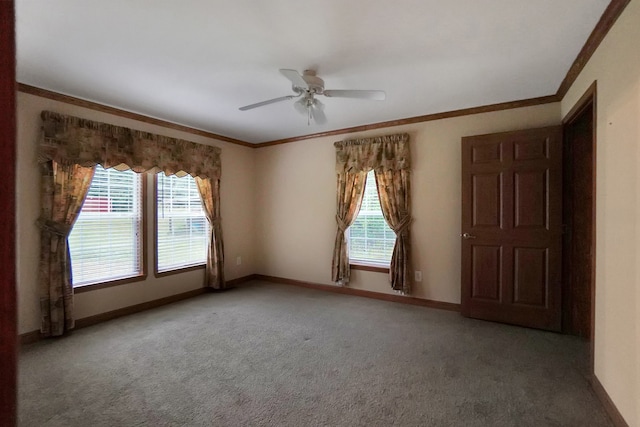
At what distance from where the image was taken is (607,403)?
1885 mm

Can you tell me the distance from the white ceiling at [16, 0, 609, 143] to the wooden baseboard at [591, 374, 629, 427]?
7.80 ft

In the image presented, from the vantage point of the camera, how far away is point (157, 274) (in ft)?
12.7

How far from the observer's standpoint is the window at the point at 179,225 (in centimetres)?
397

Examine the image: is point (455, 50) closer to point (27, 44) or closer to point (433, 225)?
point (433, 225)

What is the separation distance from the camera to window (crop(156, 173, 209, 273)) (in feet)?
13.0

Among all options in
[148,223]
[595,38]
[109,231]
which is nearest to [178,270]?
[148,223]

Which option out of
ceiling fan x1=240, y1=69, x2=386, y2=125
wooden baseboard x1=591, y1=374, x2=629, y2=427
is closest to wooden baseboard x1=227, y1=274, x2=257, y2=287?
ceiling fan x1=240, y1=69, x2=386, y2=125

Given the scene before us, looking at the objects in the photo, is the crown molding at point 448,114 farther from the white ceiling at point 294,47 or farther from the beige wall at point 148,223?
the beige wall at point 148,223

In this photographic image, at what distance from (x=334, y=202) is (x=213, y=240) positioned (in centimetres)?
191

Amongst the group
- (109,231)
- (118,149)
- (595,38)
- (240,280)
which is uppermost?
(595,38)

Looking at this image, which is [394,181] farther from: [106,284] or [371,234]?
[106,284]

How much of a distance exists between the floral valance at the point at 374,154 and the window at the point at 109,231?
2705 mm

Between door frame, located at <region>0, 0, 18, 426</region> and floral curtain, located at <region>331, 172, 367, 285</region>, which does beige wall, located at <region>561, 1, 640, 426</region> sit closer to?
door frame, located at <region>0, 0, 18, 426</region>

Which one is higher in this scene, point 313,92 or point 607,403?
point 313,92
